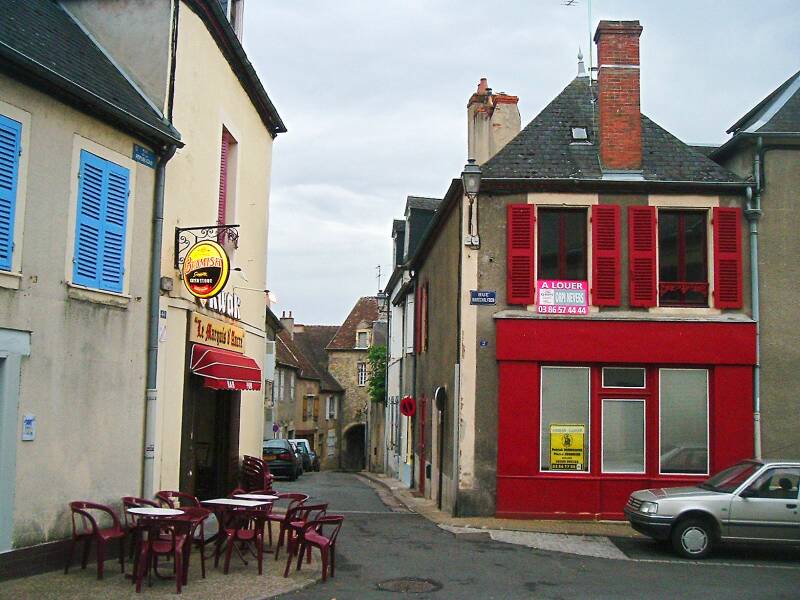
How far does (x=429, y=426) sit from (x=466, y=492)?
6018 millimetres

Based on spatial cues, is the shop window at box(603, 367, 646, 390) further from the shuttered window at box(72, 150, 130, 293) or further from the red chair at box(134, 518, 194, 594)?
the shuttered window at box(72, 150, 130, 293)

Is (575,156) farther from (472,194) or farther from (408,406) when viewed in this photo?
(408,406)

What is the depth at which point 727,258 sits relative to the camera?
1595cm

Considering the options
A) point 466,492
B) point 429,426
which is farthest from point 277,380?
point 466,492

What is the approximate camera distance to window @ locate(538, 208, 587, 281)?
16.1 meters

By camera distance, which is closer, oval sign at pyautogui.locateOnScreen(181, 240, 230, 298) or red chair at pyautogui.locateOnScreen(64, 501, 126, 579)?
red chair at pyautogui.locateOnScreen(64, 501, 126, 579)

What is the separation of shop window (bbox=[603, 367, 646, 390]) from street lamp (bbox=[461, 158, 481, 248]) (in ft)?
11.1

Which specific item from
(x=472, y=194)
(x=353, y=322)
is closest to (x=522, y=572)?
(x=472, y=194)

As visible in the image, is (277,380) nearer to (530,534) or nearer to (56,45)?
(530,534)

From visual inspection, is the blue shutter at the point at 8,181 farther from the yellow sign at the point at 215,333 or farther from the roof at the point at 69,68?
the yellow sign at the point at 215,333

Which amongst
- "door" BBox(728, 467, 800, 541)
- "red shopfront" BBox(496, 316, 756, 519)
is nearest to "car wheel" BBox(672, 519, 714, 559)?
"door" BBox(728, 467, 800, 541)

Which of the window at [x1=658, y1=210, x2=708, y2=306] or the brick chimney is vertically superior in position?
the brick chimney

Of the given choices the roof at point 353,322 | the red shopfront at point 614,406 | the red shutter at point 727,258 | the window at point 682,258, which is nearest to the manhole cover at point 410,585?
the red shopfront at point 614,406

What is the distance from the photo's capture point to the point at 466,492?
1560cm
